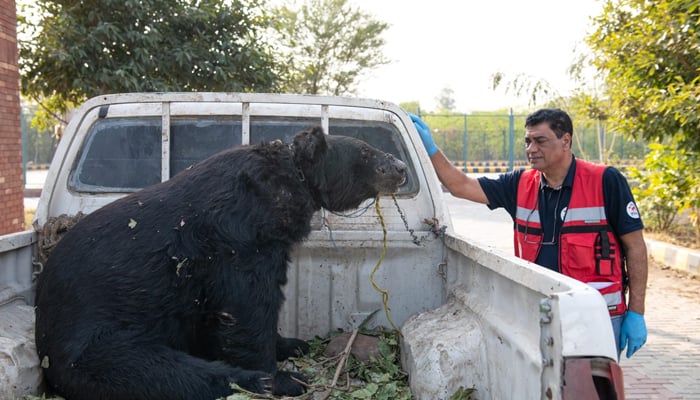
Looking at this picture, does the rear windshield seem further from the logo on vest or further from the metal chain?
the logo on vest

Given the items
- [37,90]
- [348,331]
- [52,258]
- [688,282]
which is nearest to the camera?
[52,258]

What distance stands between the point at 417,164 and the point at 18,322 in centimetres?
240

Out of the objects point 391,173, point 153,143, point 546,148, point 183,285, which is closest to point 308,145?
point 391,173

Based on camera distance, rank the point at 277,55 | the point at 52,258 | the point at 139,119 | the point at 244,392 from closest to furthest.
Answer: the point at 244,392 → the point at 52,258 → the point at 139,119 → the point at 277,55

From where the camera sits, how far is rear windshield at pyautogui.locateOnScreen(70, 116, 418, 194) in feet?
13.2

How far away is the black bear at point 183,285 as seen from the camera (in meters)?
2.66

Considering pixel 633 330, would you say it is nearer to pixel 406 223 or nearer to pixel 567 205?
pixel 567 205

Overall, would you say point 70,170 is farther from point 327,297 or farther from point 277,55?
point 277,55

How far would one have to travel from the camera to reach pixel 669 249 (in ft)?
34.4

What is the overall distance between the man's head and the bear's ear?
1355 millimetres

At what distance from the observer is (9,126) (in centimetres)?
911

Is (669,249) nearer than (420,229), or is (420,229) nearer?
(420,229)

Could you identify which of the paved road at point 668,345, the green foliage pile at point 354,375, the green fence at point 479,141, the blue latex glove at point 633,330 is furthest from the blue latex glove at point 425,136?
the green fence at point 479,141

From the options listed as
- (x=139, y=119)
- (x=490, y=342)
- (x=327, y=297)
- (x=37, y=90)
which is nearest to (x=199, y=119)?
(x=139, y=119)
